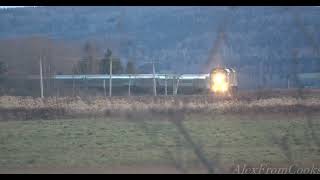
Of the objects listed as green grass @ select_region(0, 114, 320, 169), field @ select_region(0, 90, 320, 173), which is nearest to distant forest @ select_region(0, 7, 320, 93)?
field @ select_region(0, 90, 320, 173)

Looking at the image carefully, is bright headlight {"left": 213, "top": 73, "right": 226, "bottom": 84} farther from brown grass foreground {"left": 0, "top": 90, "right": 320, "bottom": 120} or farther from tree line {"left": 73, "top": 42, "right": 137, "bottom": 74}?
tree line {"left": 73, "top": 42, "right": 137, "bottom": 74}

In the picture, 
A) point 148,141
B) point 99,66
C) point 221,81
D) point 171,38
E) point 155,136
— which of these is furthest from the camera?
point 171,38

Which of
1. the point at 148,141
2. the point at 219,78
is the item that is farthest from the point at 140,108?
the point at 219,78

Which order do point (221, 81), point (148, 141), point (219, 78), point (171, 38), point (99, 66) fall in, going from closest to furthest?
point (148, 141) < point (221, 81) < point (219, 78) < point (99, 66) < point (171, 38)

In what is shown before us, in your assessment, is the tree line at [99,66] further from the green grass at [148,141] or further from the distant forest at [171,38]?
the green grass at [148,141]

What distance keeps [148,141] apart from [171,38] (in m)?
47.7

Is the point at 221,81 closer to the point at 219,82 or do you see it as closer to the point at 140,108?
the point at 219,82

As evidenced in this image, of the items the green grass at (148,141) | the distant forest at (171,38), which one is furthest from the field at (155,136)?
the distant forest at (171,38)

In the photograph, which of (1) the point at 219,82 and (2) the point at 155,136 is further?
(1) the point at 219,82

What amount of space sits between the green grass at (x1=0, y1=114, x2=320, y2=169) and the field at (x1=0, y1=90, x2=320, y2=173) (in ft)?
0.07

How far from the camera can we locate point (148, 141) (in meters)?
12.6

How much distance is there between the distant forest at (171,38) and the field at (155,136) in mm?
27228

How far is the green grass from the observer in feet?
33.8

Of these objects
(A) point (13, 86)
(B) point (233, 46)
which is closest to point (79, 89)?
(A) point (13, 86)
